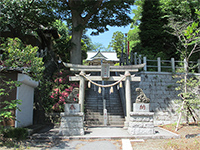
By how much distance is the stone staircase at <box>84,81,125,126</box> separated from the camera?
11.3m

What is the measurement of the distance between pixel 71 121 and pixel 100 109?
4328 millimetres

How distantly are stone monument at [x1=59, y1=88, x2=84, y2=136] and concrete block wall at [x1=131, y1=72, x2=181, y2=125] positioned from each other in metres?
6.24

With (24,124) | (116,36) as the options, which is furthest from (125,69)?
(116,36)

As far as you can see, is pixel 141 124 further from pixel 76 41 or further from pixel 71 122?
pixel 76 41

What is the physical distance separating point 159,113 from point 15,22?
1245 cm

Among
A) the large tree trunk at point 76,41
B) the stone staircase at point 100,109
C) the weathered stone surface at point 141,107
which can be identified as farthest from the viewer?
the large tree trunk at point 76,41

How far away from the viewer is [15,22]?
40.4 feet

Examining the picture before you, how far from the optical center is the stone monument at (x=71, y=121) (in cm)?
822

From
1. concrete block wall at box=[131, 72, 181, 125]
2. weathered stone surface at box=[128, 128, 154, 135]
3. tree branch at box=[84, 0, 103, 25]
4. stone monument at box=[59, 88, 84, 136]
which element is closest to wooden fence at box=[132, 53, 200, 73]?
concrete block wall at box=[131, 72, 181, 125]

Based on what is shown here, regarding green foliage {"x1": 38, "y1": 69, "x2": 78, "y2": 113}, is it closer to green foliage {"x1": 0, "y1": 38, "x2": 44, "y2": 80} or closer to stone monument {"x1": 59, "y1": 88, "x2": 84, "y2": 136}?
stone monument {"x1": 59, "y1": 88, "x2": 84, "y2": 136}

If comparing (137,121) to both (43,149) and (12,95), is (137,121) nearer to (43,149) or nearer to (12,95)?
(43,149)

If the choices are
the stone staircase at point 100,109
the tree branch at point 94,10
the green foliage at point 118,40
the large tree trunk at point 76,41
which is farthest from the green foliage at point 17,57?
the green foliage at point 118,40

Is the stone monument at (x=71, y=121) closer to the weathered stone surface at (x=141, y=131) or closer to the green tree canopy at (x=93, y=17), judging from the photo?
the weathered stone surface at (x=141, y=131)

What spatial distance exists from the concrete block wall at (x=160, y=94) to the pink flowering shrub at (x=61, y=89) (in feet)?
17.2
